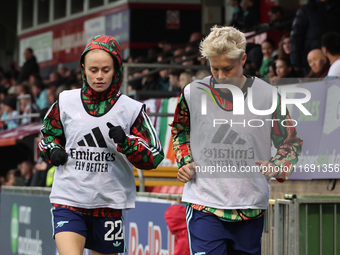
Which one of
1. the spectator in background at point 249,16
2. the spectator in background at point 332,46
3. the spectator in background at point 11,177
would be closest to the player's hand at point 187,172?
the spectator in background at point 332,46

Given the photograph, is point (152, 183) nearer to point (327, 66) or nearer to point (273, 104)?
point (327, 66)

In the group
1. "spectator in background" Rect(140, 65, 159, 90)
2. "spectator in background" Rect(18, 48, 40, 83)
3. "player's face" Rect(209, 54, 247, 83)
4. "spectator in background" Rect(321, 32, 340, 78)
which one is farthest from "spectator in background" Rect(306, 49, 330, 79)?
"spectator in background" Rect(18, 48, 40, 83)

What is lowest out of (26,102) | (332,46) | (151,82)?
(332,46)

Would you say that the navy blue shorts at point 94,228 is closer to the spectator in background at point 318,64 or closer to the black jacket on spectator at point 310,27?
the spectator in background at point 318,64

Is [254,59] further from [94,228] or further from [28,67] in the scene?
[28,67]

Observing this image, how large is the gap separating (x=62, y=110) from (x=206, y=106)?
1286 mm

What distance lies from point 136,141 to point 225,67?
1052 millimetres

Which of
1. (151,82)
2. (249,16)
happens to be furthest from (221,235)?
(249,16)

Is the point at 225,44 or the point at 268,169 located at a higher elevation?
the point at 225,44

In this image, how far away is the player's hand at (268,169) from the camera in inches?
212

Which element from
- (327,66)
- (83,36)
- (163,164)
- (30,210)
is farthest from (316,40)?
(83,36)

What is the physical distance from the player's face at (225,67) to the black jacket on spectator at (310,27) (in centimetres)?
682

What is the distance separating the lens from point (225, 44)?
17.7ft

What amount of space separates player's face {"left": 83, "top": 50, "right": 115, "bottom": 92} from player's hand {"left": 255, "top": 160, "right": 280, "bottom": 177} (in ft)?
4.65
